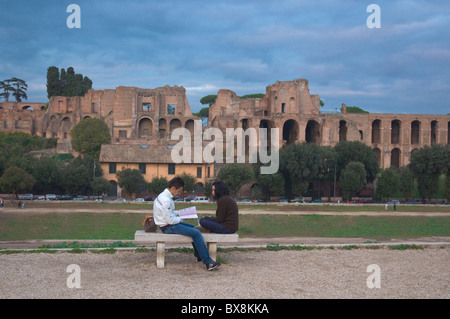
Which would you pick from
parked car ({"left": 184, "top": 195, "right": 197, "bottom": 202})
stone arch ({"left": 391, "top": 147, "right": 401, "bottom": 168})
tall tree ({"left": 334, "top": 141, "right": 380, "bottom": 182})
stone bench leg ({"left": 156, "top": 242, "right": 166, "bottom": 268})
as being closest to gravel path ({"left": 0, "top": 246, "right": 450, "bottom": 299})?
stone bench leg ({"left": 156, "top": 242, "right": 166, "bottom": 268})

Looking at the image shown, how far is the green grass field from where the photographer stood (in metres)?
21.5

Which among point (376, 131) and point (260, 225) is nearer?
point (260, 225)

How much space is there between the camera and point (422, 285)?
246 inches

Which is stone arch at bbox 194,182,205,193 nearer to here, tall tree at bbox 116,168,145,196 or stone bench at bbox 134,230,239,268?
tall tree at bbox 116,168,145,196

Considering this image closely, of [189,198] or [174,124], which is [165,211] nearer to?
[189,198]

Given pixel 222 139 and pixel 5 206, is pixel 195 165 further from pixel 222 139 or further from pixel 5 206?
pixel 5 206

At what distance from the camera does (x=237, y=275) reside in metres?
6.66

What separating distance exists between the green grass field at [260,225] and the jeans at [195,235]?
1382cm

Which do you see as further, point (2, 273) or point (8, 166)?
point (8, 166)

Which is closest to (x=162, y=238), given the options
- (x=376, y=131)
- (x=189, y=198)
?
(x=189, y=198)

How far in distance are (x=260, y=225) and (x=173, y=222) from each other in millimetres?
17633

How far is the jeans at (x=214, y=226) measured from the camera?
24.2 feet
